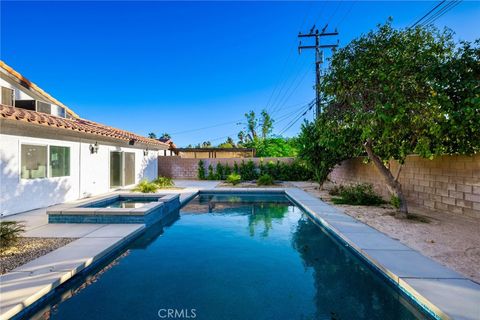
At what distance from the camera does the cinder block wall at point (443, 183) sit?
6.84m

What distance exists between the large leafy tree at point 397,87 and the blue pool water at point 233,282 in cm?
330

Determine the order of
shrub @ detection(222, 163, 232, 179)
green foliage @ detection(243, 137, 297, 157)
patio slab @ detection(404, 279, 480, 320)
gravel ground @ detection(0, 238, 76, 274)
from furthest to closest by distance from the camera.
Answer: green foliage @ detection(243, 137, 297, 157) < shrub @ detection(222, 163, 232, 179) < gravel ground @ detection(0, 238, 76, 274) < patio slab @ detection(404, 279, 480, 320)

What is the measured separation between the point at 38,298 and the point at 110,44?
1788cm

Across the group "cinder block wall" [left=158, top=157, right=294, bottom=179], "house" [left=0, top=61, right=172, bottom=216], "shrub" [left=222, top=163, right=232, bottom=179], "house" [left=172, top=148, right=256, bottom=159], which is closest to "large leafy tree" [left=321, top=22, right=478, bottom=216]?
"house" [left=0, top=61, right=172, bottom=216]

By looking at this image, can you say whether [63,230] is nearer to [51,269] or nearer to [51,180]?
[51,269]

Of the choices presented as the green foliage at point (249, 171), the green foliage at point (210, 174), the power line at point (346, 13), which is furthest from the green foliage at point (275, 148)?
the power line at point (346, 13)

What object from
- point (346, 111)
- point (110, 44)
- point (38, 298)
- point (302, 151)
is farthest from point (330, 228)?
point (110, 44)

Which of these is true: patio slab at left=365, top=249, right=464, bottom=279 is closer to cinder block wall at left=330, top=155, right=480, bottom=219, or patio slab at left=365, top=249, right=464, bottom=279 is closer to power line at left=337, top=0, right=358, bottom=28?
cinder block wall at left=330, top=155, right=480, bottom=219

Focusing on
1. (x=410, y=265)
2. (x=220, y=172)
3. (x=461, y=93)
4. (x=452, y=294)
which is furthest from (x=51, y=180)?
(x=461, y=93)

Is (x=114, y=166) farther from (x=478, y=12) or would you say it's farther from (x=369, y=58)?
(x=478, y=12)

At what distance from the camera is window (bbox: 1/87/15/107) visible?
9.39m

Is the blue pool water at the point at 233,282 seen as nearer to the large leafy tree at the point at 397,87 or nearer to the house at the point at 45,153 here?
the large leafy tree at the point at 397,87

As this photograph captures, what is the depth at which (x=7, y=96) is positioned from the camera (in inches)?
376

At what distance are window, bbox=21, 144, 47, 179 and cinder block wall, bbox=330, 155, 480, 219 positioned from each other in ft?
41.9
